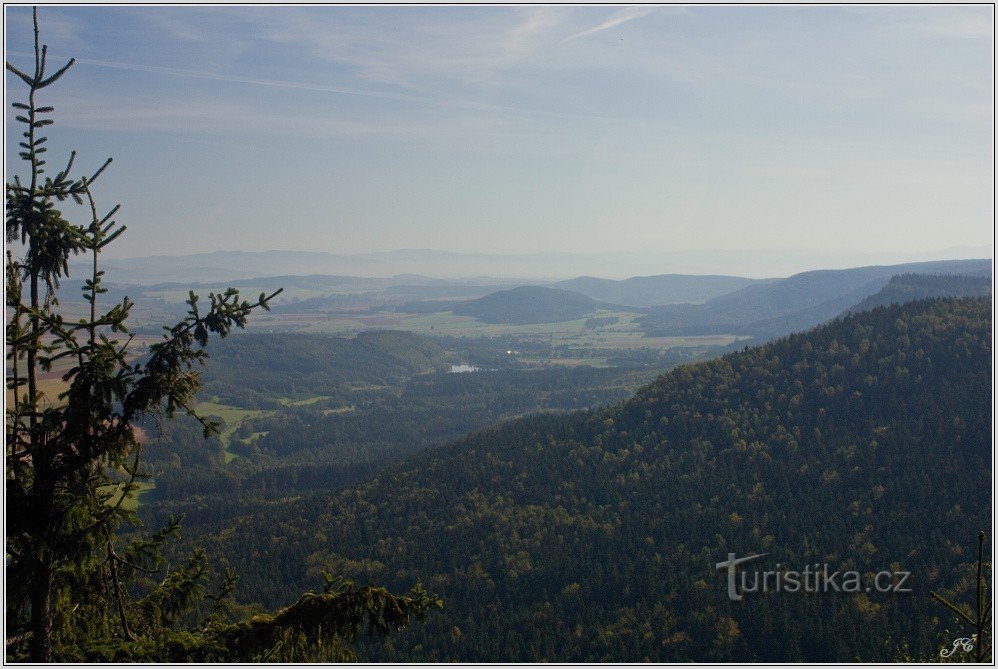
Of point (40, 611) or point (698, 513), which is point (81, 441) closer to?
point (40, 611)

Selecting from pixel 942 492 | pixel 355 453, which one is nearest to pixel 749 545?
pixel 942 492

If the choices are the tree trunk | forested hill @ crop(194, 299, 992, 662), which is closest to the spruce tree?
the tree trunk

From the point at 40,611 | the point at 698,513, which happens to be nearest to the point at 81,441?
the point at 40,611

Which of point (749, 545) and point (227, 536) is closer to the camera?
point (749, 545)

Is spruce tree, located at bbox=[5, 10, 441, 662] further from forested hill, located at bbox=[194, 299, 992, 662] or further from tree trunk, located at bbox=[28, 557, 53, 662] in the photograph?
forested hill, located at bbox=[194, 299, 992, 662]

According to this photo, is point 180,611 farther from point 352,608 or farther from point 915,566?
point 915,566
